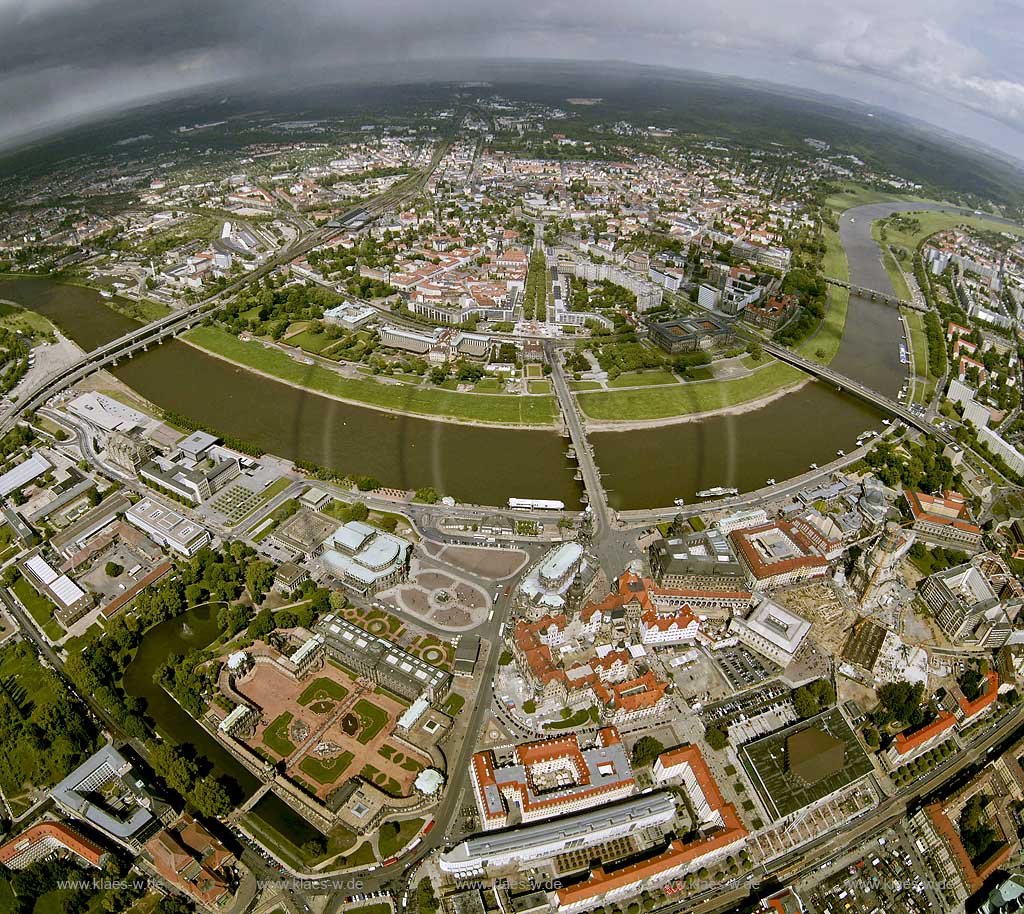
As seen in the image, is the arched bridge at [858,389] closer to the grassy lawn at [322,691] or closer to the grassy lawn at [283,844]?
the grassy lawn at [322,691]

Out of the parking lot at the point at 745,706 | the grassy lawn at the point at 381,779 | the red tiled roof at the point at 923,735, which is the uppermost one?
the red tiled roof at the point at 923,735

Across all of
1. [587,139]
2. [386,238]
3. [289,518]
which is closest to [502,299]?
[386,238]

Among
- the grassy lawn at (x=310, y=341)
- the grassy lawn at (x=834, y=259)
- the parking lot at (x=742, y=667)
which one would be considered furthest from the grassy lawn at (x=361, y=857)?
the grassy lawn at (x=834, y=259)

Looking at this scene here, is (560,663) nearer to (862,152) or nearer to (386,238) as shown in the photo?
(386,238)

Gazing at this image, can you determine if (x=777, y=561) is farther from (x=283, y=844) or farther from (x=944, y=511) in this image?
(x=283, y=844)

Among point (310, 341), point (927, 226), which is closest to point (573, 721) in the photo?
point (310, 341)

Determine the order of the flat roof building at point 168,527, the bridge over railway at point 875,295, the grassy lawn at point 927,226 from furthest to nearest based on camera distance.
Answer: the grassy lawn at point 927,226
the bridge over railway at point 875,295
the flat roof building at point 168,527
